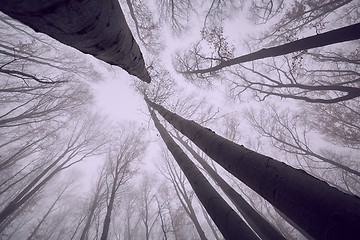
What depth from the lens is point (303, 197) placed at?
125 centimetres

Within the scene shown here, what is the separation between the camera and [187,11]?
344 inches

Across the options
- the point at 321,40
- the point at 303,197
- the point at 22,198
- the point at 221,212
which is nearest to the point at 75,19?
the point at 303,197

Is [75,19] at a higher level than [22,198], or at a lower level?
higher

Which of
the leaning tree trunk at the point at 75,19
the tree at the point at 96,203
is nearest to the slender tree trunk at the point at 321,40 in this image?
the leaning tree trunk at the point at 75,19

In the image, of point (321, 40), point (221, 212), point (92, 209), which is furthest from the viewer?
point (92, 209)

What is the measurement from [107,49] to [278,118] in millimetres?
16036

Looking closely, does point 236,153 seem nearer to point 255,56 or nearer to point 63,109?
point 255,56

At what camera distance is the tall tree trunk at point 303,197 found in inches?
39.8

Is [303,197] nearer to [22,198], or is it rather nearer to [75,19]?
[75,19]

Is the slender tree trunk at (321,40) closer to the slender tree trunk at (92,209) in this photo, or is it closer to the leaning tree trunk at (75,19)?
the leaning tree trunk at (75,19)

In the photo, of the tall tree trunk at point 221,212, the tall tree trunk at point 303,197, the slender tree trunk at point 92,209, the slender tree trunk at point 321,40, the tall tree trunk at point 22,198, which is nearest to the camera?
the tall tree trunk at point 303,197

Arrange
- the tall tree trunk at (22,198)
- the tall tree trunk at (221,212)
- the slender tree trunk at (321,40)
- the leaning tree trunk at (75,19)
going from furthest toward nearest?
the tall tree trunk at (22,198), the slender tree trunk at (321,40), the tall tree trunk at (221,212), the leaning tree trunk at (75,19)

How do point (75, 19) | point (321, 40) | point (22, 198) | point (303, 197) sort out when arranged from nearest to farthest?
point (75, 19) → point (303, 197) → point (321, 40) → point (22, 198)

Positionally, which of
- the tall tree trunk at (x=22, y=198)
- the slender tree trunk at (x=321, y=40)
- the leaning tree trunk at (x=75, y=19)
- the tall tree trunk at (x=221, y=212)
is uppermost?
the slender tree trunk at (x=321, y=40)
